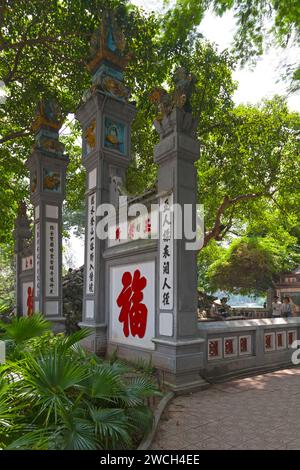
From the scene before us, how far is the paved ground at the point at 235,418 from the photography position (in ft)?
11.8

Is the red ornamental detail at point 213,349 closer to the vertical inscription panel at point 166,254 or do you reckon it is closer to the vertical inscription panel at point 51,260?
the vertical inscription panel at point 166,254

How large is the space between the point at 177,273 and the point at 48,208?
6.57 metres

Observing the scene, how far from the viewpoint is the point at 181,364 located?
537cm

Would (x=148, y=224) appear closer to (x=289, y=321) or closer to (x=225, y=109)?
(x=289, y=321)

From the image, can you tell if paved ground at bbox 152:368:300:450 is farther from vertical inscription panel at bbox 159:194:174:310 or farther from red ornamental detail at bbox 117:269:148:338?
red ornamental detail at bbox 117:269:148:338

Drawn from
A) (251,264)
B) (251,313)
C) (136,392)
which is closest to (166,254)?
(136,392)

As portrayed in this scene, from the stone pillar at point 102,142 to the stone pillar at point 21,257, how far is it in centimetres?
500

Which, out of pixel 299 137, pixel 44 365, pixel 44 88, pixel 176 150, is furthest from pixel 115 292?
pixel 299 137

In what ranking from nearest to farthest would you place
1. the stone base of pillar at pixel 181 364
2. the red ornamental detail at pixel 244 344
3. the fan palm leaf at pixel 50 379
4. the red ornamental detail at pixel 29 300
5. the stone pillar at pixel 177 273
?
the fan palm leaf at pixel 50 379 < the stone base of pillar at pixel 181 364 < the stone pillar at pixel 177 273 < the red ornamental detail at pixel 244 344 < the red ornamental detail at pixel 29 300

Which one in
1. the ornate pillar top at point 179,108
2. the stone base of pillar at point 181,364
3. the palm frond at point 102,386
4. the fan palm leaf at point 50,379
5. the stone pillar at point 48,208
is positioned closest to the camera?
the fan palm leaf at point 50,379

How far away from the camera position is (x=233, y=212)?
1728 centimetres

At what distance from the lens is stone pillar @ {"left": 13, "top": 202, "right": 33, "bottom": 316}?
499 inches

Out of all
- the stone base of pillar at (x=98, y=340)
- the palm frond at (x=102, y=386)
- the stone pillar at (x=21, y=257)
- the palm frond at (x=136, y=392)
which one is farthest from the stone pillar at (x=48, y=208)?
the palm frond at (x=102, y=386)

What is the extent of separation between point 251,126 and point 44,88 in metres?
7.95
